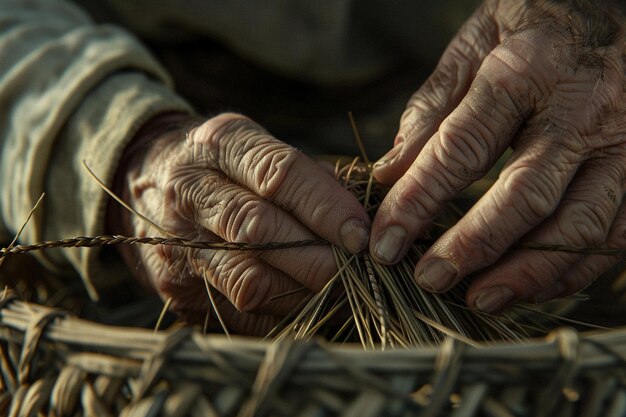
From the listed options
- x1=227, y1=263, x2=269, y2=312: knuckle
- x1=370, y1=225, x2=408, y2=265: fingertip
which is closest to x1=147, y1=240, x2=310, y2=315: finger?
x1=227, y1=263, x2=269, y2=312: knuckle

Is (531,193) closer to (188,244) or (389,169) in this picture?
(389,169)

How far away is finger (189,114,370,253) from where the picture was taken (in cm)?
66

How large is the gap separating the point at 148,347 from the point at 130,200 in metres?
0.50

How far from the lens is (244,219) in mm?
676

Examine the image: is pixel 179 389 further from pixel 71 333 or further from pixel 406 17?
pixel 406 17

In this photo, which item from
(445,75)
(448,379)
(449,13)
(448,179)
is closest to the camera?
(448,379)

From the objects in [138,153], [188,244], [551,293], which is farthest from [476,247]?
[138,153]

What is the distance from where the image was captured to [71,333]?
474mm

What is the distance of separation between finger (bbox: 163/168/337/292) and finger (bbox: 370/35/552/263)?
2.5 inches

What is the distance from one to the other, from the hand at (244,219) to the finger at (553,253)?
0.45 feet

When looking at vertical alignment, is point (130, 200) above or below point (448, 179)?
below

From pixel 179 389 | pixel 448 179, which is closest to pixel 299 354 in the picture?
pixel 179 389

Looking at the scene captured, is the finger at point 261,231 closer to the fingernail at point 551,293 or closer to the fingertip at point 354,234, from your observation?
the fingertip at point 354,234

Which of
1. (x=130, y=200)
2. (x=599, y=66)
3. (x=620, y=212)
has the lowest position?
(x=130, y=200)
